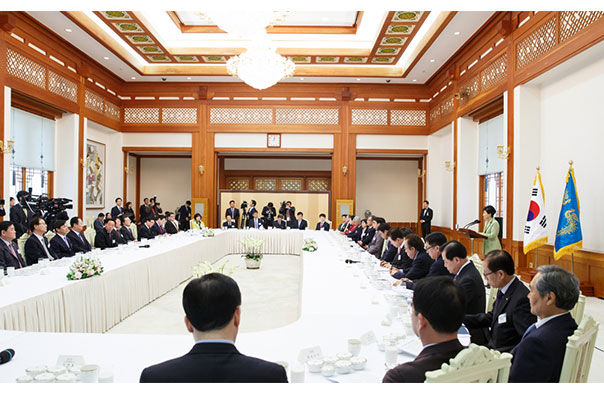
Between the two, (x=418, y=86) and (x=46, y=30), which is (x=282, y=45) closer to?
(x=418, y=86)

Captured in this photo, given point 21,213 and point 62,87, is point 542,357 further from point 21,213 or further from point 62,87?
point 62,87

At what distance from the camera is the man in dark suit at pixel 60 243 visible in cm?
517

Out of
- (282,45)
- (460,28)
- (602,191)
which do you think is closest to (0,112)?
(282,45)

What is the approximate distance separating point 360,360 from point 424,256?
2.33 meters

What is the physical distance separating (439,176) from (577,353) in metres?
11.3

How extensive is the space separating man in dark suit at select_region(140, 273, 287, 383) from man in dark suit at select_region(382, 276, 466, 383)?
16.0 inches

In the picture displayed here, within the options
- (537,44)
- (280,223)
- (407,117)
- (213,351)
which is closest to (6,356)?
(213,351)

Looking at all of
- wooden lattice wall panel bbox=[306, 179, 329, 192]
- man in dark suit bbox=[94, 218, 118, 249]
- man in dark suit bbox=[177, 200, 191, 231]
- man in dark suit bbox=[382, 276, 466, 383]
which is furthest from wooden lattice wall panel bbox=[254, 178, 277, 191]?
man in dark suit bbox=[382, 276, 466, 383]

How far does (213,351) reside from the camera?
1.18m

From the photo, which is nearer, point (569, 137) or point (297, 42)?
point (569, 137)

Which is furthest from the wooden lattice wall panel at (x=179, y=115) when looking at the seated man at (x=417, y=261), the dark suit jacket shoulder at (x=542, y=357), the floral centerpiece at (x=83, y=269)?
the dark suit jacket shoulder at (x=542, y=357)

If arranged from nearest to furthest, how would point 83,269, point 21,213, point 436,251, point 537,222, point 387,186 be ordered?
point 436,251
point 83,269
point 537,222
point 21,213
point 387,186

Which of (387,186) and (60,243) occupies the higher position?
(387,186)

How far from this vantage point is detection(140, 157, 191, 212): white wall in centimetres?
1515
